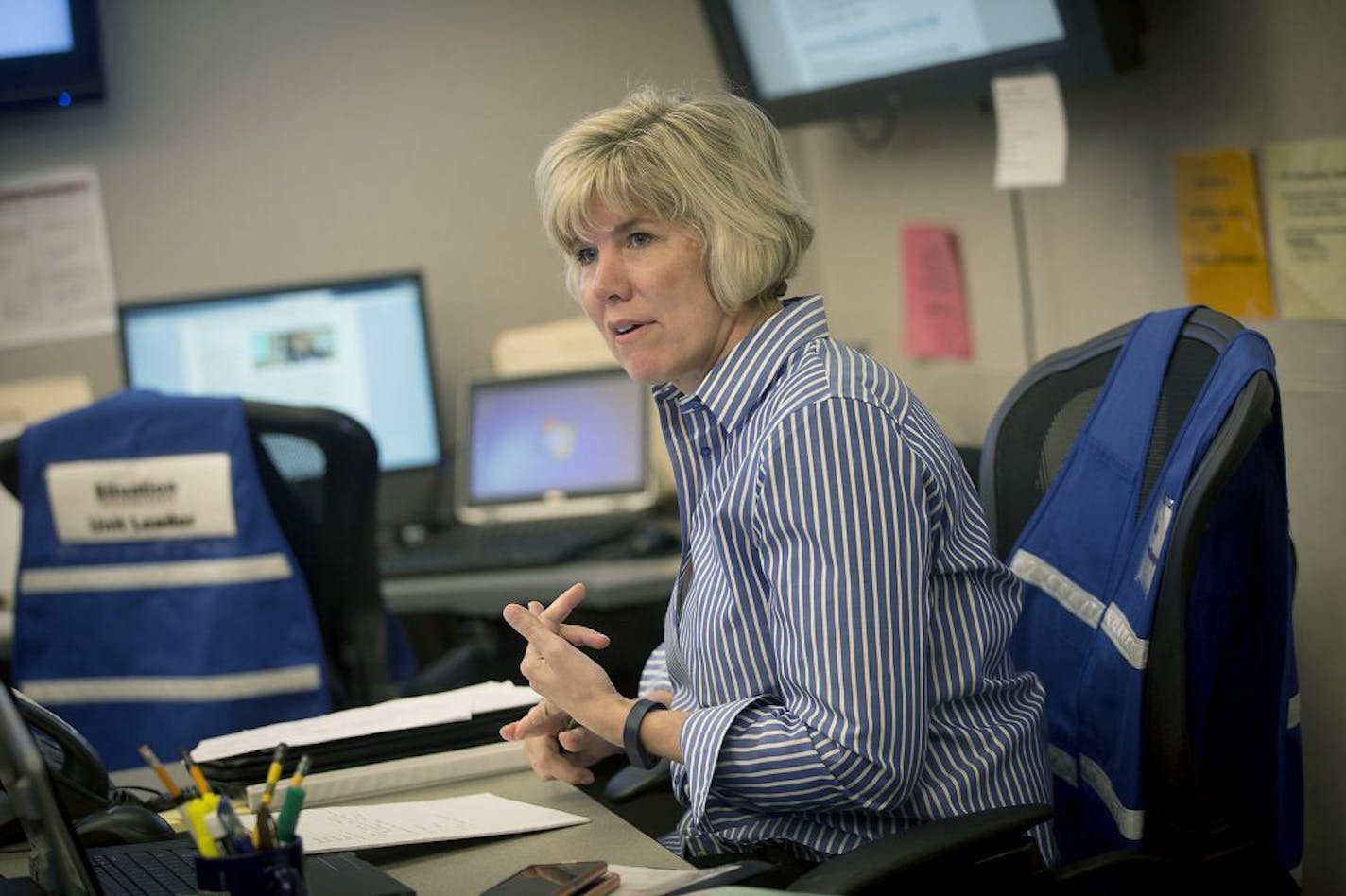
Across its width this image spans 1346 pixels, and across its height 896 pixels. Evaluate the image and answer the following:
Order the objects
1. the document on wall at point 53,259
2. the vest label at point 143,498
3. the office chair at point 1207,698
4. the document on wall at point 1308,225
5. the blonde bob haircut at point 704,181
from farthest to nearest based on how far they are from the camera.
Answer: the document on wall at point 53,259 < the vest label at point 143,498 < the document on wall at point 1308,225 < the blonde bob haircut at point 704,181 < the office chair at point 1207,698

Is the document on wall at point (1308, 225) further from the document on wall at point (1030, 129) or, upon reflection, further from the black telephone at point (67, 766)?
the black telephone at point (67, 766)

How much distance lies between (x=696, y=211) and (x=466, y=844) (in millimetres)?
568

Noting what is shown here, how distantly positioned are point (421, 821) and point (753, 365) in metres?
0.48

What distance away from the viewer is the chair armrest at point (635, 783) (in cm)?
151

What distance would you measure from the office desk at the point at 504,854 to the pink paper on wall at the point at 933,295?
1548 millimetres

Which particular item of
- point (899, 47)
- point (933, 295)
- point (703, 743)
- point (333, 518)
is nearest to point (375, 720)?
point (703, 743)

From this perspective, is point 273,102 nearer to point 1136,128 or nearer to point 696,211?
point 1136,128

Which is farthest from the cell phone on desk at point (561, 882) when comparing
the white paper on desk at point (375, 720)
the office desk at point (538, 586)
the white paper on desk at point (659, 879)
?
the office desk at point (538, 586)

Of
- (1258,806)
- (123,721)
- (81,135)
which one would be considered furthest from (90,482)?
(1258,806)

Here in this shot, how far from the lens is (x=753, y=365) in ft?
4.55

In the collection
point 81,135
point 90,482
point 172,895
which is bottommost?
point 172,895

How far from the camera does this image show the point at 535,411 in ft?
10.3

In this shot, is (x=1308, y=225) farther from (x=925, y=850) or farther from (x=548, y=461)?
(x=548, y=461)

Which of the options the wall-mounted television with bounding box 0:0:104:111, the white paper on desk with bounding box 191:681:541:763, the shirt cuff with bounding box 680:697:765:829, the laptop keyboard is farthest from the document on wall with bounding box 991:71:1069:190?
the wall-mounted television with bounding box 0:0:104:111
